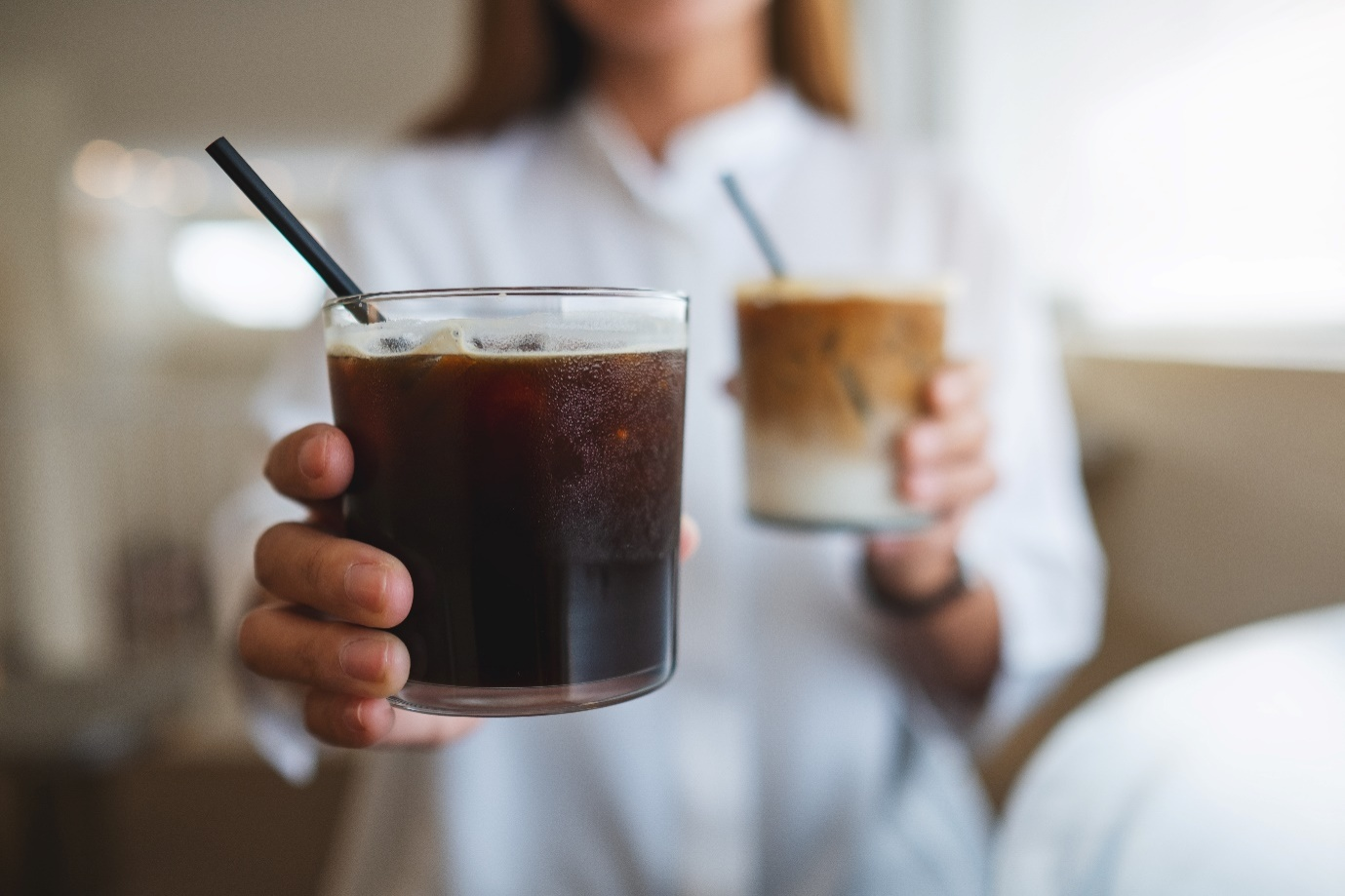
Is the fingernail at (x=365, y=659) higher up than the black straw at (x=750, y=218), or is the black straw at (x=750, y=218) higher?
the black straw at (x=750, y=218)

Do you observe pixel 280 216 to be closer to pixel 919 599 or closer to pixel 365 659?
pixel 365 659

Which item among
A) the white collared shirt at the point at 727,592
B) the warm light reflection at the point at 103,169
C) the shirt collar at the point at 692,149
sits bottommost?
the white collared shirt at the point at 727,592

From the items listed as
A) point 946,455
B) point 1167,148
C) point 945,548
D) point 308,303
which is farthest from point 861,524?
point 308,303

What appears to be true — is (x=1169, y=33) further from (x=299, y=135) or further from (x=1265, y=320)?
(x=299, y=135)

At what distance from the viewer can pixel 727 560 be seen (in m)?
1.34

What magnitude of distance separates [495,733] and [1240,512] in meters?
1.01

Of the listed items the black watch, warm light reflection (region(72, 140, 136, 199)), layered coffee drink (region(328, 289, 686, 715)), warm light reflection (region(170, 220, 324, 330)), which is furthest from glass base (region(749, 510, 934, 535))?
warm light reflection (region(72, 140, 136, 199))

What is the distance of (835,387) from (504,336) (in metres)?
0.44

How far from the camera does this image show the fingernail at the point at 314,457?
1.82 feet

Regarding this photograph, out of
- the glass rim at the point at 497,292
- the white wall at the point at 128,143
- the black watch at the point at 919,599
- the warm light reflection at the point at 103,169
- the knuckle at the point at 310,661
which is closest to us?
the glass rim at the point at 497,292

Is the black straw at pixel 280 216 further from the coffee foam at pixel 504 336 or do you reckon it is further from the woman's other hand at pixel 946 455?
the woman's other hand at pixel 946 455

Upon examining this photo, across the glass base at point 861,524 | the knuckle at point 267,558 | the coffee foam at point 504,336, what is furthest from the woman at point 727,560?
the coffee foam at point 504,336

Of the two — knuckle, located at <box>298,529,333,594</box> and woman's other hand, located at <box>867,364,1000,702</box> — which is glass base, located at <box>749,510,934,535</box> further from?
knuckle, located at <box>298,529,333,594</box>

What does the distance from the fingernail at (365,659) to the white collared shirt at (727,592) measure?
2.30ft
